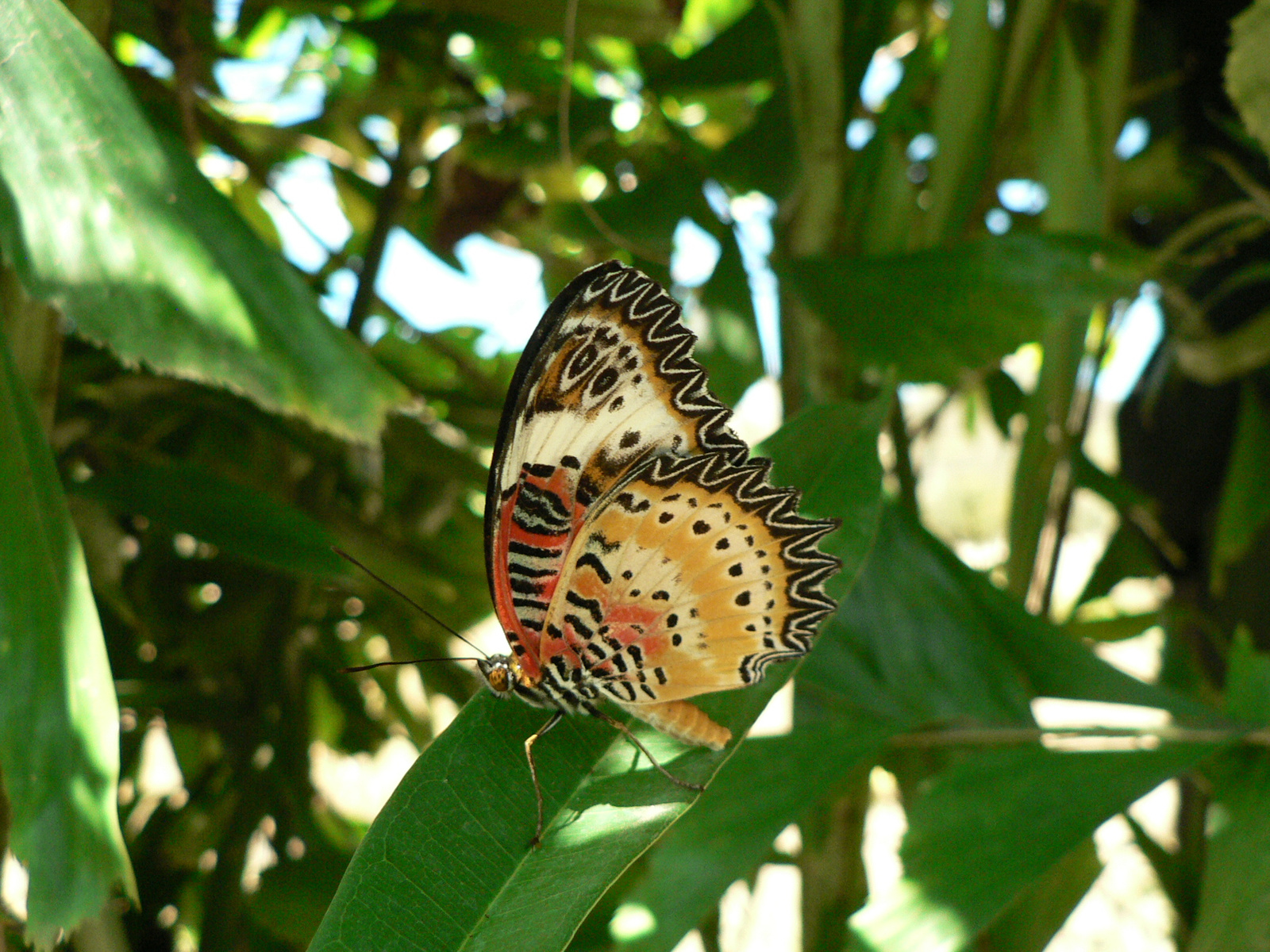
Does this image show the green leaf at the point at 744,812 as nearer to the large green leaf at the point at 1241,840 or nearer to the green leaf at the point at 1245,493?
the large green leaf at the point at 1241,840

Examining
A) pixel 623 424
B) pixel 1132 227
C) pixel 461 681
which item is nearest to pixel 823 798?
pixel 623 424

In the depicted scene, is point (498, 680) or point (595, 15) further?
point (595, 15)

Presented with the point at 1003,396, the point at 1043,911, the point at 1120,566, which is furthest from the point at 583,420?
the point at 1120,566

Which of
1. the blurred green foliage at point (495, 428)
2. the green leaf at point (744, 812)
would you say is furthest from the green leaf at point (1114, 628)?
the green leaf at point (744, 812)

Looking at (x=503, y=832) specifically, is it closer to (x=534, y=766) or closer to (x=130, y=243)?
(x=534, y=766)

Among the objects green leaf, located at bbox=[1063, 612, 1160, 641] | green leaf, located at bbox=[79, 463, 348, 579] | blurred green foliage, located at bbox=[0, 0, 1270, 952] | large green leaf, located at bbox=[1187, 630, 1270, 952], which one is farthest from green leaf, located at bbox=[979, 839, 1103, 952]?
green leaf, located at bbox=[79, 463, 348, 579]

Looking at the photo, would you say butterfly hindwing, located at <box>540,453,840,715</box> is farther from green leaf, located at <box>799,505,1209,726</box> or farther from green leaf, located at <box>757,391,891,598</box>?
green leaf, located at <box>799,505,1209,726</box>
